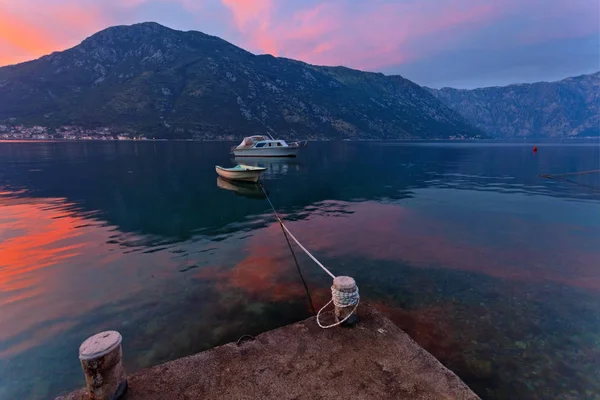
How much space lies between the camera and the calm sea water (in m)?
8.51

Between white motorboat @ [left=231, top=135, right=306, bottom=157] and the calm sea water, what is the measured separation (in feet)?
158

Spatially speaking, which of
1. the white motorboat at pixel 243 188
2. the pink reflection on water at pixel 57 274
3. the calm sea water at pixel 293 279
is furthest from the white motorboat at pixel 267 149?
the pink reflection on water at pixel 57 274

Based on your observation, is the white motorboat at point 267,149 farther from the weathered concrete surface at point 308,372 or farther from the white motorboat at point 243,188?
the weathered concrete surface at point 308,372

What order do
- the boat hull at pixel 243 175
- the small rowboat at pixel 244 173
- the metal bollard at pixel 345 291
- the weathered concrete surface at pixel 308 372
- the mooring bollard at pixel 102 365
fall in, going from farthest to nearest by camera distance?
the boat hull at pixel 243 175, the small rowboat at pixel 244 173, the metal bollard at pixel 345 291, the weathered concrete surface at pixel 308 372, the mooring bollard at pixel 102 365

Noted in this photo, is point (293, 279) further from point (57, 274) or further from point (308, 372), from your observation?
point (57, 274)

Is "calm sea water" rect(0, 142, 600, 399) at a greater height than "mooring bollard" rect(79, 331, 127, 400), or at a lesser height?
lesser

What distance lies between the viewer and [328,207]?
2681cm

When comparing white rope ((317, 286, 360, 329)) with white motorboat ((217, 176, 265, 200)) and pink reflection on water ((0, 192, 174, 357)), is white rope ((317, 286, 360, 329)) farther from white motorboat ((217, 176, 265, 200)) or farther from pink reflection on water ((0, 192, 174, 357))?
white motorboat ((217, 176, 265, 200))

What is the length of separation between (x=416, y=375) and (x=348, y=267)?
7.91 metres

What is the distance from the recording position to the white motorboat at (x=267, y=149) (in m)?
75.1

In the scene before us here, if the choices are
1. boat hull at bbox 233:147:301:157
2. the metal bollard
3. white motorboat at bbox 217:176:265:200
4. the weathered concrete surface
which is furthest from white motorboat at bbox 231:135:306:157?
the weathered concrete surface

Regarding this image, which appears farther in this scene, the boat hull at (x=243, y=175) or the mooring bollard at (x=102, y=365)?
the boat hull at (x=243, y=175)

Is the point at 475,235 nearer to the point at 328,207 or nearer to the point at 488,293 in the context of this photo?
the point at 488,293

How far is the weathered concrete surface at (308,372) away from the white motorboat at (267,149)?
6862 centimetres
